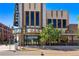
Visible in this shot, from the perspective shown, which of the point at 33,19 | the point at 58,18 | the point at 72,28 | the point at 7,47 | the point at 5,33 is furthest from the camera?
the point at 58,18

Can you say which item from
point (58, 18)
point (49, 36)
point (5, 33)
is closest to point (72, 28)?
point (58, 18)

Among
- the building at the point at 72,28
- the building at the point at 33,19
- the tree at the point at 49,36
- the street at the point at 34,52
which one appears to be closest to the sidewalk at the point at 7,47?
the street at the point at 34,52

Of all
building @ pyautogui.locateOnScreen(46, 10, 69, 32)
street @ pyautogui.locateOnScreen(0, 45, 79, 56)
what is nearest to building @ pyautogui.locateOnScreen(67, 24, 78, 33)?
building @ pyautogui.locateOnScreen(46, 10, 69, 32)

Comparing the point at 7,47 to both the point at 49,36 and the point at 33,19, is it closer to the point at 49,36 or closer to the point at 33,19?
the point at 33,19

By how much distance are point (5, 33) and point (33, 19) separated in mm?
1256

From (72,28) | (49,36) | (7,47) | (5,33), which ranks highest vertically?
(72,28)

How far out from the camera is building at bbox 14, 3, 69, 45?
11125 millimetres

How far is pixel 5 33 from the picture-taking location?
10.8 metres

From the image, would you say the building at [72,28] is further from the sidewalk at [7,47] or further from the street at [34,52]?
the sidewalk at [7,47]

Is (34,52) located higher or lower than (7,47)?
lower

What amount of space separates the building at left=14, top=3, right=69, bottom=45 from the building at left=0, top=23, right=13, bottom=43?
0.45m

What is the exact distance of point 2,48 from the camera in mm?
10383

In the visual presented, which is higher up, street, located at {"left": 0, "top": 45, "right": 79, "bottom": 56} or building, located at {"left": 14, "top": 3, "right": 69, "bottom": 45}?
building, located at {"left": 14, "top": 3, "right": 69, "bottom": 45}

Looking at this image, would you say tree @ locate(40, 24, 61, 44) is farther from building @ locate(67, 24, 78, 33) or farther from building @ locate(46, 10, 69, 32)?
building @ locate(67, 24, 78, 33)
